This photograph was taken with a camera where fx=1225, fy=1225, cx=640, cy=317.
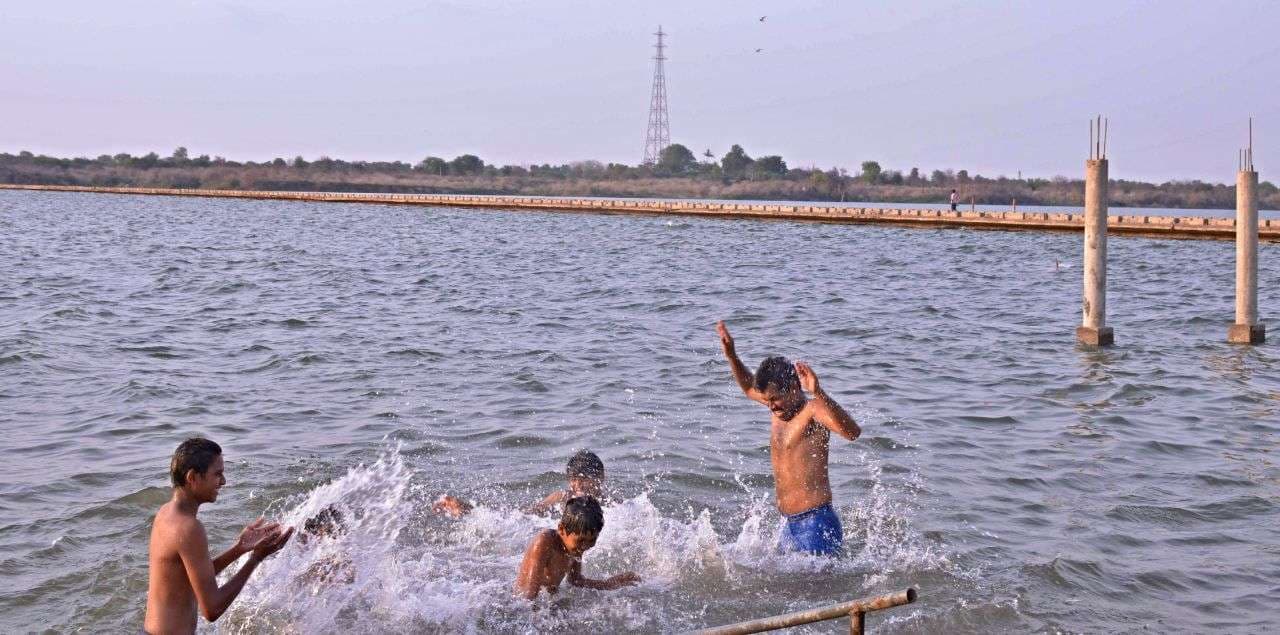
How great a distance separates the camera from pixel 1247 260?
17875mm

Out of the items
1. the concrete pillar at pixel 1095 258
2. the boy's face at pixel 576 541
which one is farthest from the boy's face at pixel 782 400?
the concrete pillar at pixel 1095 258

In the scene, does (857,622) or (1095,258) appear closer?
(857,622)

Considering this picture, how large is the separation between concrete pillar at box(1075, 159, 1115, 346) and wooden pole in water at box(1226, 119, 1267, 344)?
1.85m

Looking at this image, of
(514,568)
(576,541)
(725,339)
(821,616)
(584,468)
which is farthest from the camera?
(584,468)

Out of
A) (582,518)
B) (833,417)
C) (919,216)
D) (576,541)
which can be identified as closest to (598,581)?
(576,541)

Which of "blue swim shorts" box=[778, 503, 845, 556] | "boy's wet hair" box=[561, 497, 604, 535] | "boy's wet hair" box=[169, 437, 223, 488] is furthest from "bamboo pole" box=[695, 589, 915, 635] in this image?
"blue swim shorts" box=[778, 503, 845, 556]

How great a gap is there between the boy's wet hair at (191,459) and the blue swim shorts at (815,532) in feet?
13.3

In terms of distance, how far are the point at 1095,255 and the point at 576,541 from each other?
13531 millimetres

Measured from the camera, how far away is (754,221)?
69.4m

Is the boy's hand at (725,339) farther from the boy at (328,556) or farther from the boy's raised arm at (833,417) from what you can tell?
the boy at (328,556)

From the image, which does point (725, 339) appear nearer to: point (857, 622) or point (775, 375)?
point (775, 375)

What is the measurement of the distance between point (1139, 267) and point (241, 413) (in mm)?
30569

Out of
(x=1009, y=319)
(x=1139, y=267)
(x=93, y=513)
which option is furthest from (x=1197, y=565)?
(x=1139, y=267)

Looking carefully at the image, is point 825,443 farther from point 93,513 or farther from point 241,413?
point 241,413
